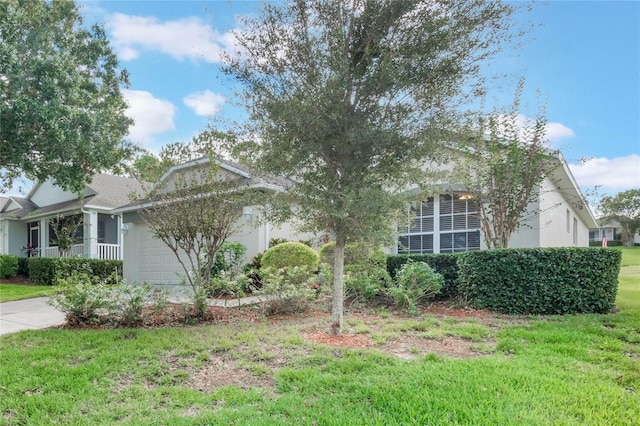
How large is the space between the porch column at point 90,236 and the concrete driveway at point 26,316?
7.43 meters

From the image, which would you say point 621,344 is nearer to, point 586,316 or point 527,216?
point 586,316

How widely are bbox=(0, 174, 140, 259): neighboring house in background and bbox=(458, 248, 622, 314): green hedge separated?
15595 mm

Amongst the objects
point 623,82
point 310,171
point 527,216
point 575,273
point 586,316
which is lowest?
point 586,316

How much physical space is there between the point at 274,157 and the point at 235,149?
2.42 feet

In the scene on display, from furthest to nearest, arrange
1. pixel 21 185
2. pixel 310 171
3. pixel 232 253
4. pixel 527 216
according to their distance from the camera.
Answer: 1. pixel 21 185
2. pixel 232 253
3. pixel 527 216
4. pixel 310 171

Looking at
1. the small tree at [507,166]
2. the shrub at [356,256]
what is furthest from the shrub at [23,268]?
the small tree at [507,166]

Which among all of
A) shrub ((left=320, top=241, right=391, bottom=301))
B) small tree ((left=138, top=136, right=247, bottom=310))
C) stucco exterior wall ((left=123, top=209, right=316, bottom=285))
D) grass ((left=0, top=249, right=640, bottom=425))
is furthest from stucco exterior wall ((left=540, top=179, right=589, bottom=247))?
small tree ((left=138, top=136, right=247, bottom=310))

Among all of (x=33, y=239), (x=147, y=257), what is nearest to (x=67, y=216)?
(x=33, y=239)

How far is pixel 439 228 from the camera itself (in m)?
11.2

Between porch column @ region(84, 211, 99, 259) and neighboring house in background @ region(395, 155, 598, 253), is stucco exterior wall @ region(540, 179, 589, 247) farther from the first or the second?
porch column @ region(84, 211, 99, 259)

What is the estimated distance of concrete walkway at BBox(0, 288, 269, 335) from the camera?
7039 millimetres

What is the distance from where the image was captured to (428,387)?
3.51 meters

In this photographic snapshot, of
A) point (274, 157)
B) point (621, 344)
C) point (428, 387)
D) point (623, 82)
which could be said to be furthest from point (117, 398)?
point (623, 82)

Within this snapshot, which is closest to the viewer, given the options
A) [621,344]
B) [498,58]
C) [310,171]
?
[621,344]
